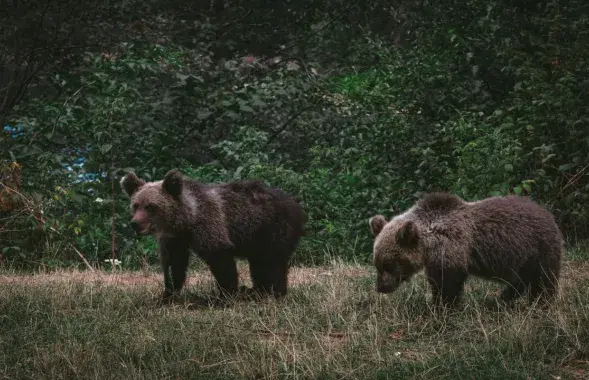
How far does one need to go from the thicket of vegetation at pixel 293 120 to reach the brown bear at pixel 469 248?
288 cm

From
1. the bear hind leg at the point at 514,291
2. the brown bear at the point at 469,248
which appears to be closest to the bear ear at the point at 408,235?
the brown bear at the point at 469,248

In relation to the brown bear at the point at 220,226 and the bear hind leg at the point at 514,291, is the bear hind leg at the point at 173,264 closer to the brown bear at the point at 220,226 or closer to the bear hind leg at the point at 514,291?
the brown bear at the point at 220,226

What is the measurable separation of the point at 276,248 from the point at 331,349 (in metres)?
2.27

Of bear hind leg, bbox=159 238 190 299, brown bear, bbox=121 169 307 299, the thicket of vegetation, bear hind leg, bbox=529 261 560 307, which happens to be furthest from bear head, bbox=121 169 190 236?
bear hind leg, bbox=529 261 560 307

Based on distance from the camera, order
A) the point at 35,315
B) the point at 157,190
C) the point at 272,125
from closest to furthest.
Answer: the point at 35,315 < the point at 157,190 < the point at 272,125

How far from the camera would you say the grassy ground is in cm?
577

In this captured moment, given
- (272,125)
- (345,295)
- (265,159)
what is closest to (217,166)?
(265,159)

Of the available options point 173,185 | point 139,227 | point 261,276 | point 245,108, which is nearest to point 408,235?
point 261,276

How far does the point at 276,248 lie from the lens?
325 inches

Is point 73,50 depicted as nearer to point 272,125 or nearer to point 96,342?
point 272,125

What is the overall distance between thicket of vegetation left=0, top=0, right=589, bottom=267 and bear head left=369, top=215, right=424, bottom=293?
127 inches

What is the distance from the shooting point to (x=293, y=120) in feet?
46.5

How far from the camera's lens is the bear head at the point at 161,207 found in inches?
313

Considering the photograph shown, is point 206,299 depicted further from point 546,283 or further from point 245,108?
point 245,108
